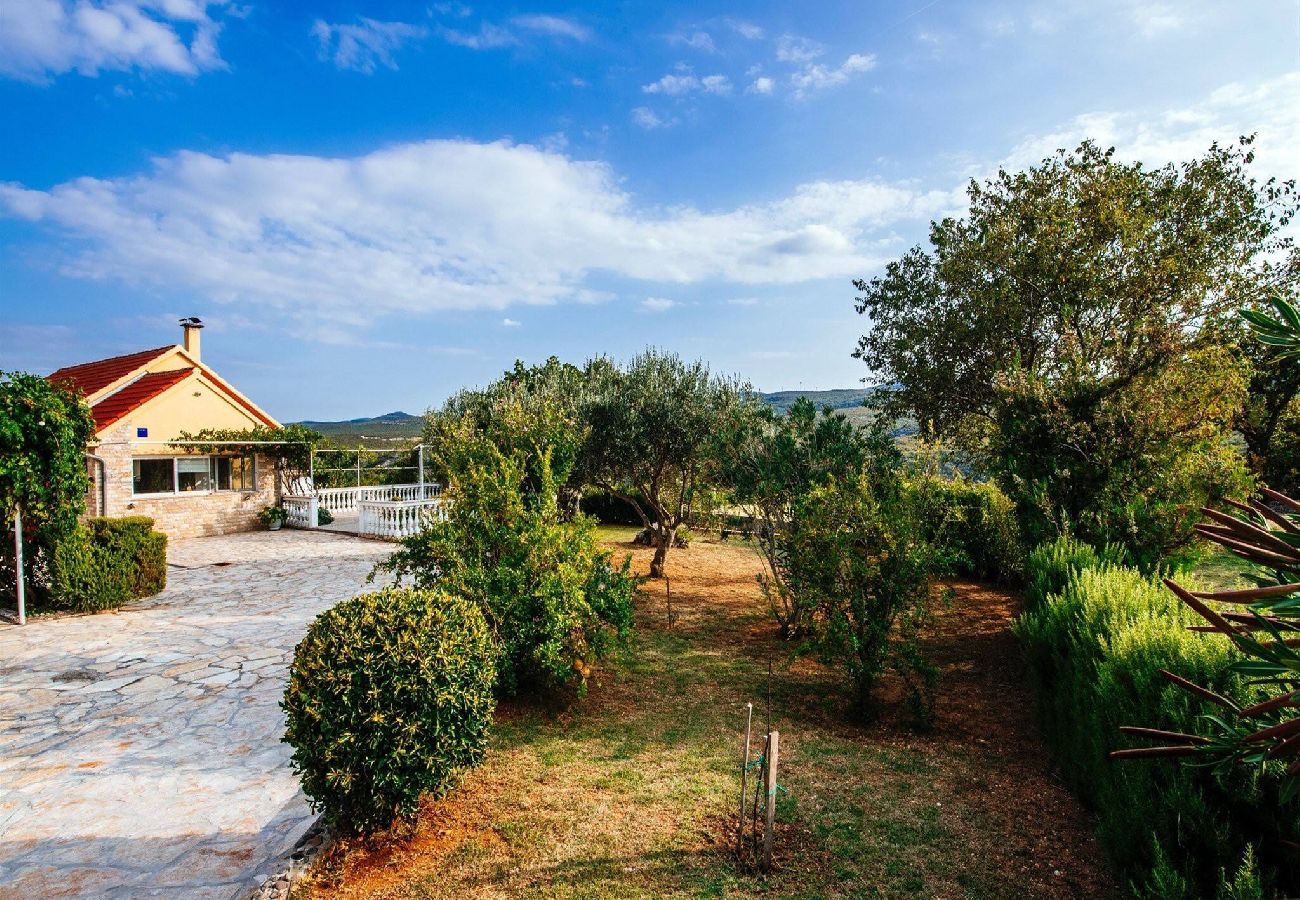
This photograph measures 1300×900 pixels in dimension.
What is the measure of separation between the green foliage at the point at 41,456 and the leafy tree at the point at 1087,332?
14.0 metres

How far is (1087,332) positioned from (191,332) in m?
26.4

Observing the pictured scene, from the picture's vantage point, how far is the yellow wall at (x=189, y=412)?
18750 millimetres

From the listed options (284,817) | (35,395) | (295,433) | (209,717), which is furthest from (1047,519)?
(295,433)

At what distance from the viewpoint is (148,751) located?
5.54m

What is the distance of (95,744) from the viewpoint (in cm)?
569

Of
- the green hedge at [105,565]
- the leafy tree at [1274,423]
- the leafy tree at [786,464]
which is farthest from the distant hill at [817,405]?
the green hedge at [105,565]

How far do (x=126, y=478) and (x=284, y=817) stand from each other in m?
18.1

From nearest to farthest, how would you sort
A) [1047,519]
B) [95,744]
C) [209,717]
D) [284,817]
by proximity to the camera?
[284,817] → [95,744] → [209,717] → [1047,519]

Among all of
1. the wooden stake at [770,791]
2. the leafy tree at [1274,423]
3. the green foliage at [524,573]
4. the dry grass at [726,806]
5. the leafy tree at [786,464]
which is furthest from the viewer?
the leafy tree at [1274,423]

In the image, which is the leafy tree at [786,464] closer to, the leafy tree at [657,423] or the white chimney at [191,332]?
the leafy tree at [657,423]

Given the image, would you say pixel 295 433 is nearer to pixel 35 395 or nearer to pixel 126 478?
pixel 126 478

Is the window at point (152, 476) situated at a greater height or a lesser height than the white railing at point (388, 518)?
greater

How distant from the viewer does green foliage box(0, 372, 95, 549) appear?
9.27 meters

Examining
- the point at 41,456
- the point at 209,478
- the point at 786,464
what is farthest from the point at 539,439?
the point at 209,478
